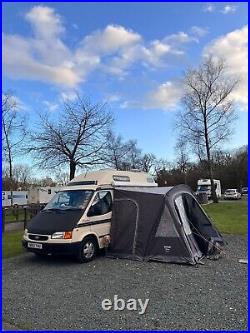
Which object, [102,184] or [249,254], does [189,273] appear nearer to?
[249,254]

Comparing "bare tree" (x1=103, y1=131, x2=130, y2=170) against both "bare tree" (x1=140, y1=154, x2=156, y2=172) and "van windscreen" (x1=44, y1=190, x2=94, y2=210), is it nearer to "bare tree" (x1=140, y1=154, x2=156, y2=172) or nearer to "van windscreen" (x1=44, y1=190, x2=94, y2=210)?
"van windscreen" (x1=44, y1=190, x2=94, y2=210)

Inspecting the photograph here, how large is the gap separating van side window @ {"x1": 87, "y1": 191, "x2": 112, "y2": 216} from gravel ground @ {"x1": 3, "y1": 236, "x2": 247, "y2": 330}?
49.6 inches

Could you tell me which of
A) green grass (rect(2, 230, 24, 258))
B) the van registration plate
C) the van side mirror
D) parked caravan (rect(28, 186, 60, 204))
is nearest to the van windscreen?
the van side mirror

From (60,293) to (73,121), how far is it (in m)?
22.7

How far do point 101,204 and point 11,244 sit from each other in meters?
4.23

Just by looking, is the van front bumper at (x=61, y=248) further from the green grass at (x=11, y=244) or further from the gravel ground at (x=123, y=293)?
the green grass at (x=11, y=244)

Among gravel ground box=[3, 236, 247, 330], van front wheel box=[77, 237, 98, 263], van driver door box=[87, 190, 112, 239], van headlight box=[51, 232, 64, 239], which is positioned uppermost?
van driver door box=[87, 190, 112, 239]

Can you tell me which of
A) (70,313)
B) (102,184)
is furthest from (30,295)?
(102,184)

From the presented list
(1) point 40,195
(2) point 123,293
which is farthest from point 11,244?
(1) point 40,195

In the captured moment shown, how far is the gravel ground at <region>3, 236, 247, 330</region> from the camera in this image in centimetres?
531

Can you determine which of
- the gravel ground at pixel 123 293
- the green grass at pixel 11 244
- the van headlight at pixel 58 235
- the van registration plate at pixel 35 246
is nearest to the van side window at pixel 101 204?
the van headlight at pixel 58 235

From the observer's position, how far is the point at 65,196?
10.4 meters

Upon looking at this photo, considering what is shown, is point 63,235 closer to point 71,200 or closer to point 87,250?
point 87,250

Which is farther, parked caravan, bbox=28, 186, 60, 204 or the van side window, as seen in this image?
parked caravan, bbox=28, 186, 60, 204
